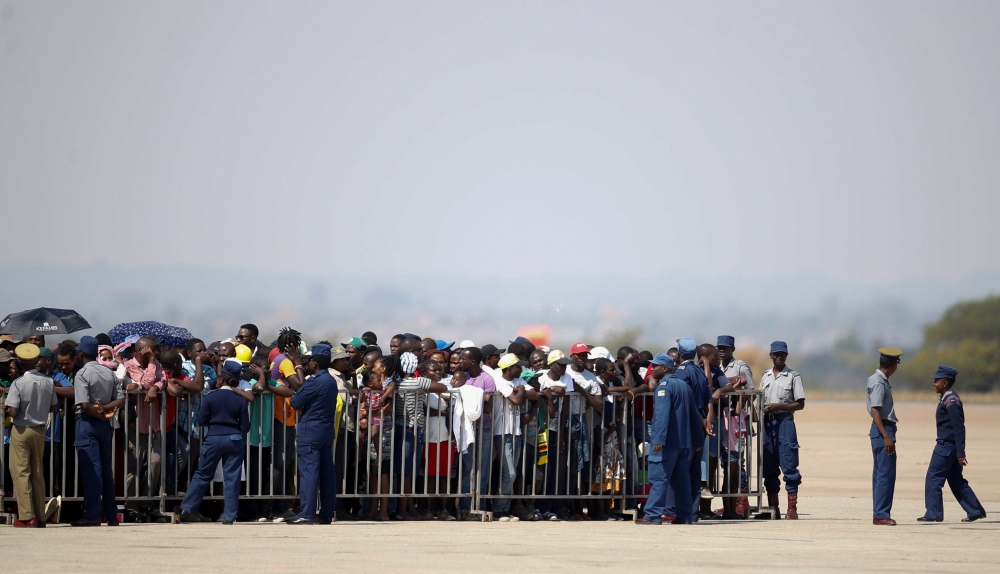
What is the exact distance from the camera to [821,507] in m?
17.9

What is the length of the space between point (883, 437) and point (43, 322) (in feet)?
34.9

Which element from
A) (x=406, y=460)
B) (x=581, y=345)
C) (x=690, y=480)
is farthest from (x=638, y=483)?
(x=406, y=460)

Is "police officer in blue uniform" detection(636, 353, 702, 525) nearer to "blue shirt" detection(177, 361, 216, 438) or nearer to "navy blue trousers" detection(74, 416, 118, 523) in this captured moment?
"blue shirt" detection(177, 361, 216, 438)

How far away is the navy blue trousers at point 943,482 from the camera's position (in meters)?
14.9

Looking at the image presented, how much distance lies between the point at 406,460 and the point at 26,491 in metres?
3.97

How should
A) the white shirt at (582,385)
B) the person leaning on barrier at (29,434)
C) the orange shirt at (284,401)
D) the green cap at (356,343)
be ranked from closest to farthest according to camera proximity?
the person leaning on barrier at (29,434) → the orange shirt at (284,401) → the white shirt at (582,385) → the green cap at (356,343)

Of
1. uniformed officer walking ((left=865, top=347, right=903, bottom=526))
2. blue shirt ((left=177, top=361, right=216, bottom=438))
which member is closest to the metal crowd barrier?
blue shirt ((left=177, top=361, right=216, bottom=438))

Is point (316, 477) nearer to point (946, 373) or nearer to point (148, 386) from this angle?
point (148, 386)

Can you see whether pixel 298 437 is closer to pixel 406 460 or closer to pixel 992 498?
pixel 406 460

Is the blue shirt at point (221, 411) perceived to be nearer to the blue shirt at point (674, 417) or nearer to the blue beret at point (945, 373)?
the blue shirt at point (674, 417)

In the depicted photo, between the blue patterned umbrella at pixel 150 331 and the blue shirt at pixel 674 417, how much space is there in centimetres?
591

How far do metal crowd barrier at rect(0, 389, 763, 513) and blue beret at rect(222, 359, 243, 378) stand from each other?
557 millimetres

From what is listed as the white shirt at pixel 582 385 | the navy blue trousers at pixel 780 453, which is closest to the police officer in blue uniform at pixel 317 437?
the white shirt at pixel 582 385

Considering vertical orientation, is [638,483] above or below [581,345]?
below
